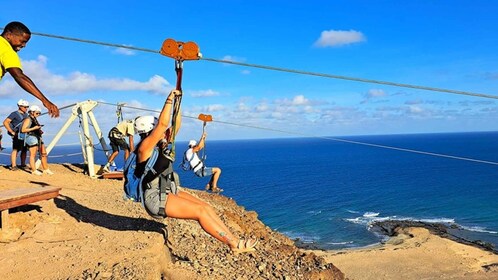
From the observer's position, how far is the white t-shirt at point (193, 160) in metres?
14.6

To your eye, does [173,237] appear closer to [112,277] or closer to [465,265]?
[112,277]

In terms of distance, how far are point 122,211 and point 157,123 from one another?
5.30m

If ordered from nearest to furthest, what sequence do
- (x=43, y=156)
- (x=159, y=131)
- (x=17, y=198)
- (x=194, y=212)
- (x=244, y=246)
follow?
(x=159, y=131), (x=194, y=212), (x=244, y=246), (x=17, y=198), (x=43, y=156)

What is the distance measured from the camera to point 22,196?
7.60 meters

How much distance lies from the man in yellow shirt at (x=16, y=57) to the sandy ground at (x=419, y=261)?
77.3 ft

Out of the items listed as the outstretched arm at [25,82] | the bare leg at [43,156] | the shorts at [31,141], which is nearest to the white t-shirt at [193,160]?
the bare leg at [43,156]

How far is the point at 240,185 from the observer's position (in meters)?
75.4

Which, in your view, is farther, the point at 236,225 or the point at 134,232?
the point at 236,225

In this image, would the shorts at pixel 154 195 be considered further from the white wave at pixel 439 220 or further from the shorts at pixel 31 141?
the white wave at pixel 439 220

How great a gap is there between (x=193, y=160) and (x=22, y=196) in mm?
7397

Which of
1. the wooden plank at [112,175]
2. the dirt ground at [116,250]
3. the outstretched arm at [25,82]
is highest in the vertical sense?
the outstretched arm at [25,82]

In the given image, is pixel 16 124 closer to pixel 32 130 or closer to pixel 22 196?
pixel 32 130

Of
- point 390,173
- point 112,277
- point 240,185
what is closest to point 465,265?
point 112,277

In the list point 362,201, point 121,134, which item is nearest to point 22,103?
point 121,134
